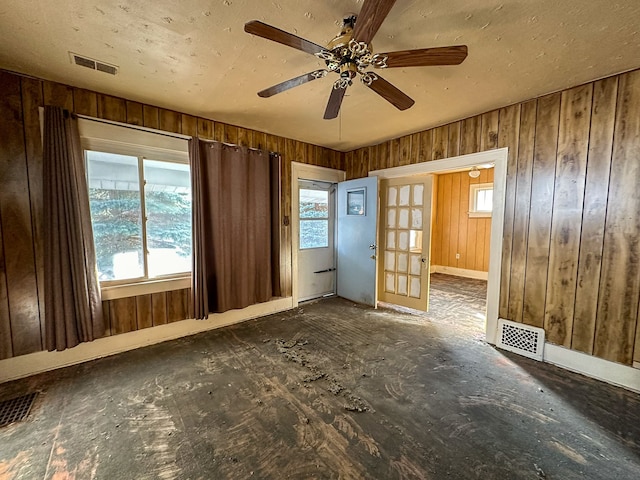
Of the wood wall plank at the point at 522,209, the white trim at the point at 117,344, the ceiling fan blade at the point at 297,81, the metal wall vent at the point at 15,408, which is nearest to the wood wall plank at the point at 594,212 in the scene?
the wood wall plank at the point at 522,209

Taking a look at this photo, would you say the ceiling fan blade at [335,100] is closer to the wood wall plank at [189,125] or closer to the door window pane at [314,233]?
the wood wall plank at [189,125]

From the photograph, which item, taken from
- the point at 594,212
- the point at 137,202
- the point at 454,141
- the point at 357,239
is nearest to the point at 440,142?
the point at 454,141

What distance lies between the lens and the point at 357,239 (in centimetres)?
418

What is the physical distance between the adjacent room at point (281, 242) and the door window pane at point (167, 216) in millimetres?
23

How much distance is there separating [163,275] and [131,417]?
4.86 ft

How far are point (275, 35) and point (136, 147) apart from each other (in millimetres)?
2164

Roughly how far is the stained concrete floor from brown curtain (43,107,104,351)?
17.7 inches

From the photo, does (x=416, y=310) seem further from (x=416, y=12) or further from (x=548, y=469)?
(x=416, y=12)

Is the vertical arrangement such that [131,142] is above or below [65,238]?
above

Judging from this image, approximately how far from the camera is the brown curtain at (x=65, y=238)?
222cm

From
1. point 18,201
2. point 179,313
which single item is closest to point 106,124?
point 18,201

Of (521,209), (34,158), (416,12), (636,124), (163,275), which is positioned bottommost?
(163,275)

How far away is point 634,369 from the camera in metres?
2.09

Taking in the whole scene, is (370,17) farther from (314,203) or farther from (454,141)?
(314,203)
